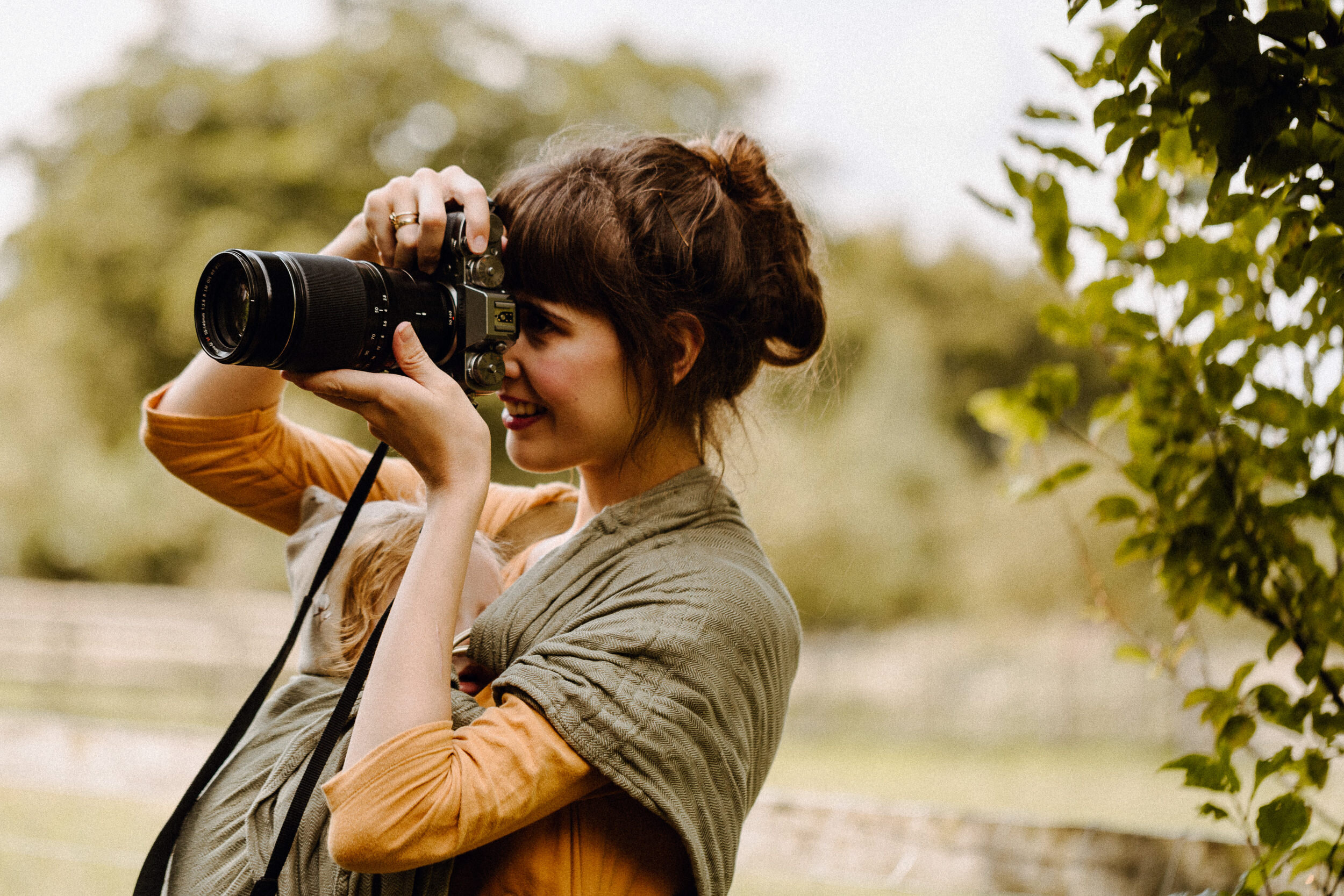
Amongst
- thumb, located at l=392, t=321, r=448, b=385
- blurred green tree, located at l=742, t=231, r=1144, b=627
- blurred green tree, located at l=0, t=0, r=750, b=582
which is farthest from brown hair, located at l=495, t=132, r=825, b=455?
blurred green tree, located at l=0, t=0, r=750, b=582

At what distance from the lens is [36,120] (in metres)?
8.04

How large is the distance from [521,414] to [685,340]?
14 centimetres

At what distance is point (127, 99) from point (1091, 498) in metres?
6.89

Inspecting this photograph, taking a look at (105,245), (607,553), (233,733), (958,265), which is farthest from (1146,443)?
(105,245)

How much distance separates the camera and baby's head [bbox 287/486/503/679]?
0.15 m

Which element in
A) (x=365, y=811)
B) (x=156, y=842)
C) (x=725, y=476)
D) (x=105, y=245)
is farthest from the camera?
(x=105, y=245)

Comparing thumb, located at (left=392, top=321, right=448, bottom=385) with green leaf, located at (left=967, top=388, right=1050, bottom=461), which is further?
green leaf, located at (left=967, top=388, right=1050, bottom=461)

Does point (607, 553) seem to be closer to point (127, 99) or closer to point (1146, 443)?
point (1146, 443)

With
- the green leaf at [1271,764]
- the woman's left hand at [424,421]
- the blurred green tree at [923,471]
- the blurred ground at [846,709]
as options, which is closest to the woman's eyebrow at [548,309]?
the woman's left hand at [424,421]

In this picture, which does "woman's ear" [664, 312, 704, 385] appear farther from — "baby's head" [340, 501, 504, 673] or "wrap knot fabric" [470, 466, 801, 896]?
"baby's head" [340, 501, 504, 673]

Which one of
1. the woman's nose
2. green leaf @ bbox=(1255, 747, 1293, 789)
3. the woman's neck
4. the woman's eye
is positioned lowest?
green leaf @ bbox=(1255, 747, 1293, 789)

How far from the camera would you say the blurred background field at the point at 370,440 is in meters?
5.98

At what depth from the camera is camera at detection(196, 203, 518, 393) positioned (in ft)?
2.58

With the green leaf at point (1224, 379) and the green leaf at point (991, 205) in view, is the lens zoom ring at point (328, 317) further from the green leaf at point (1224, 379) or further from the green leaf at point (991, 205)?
the green leaf at point (1224, 379)
